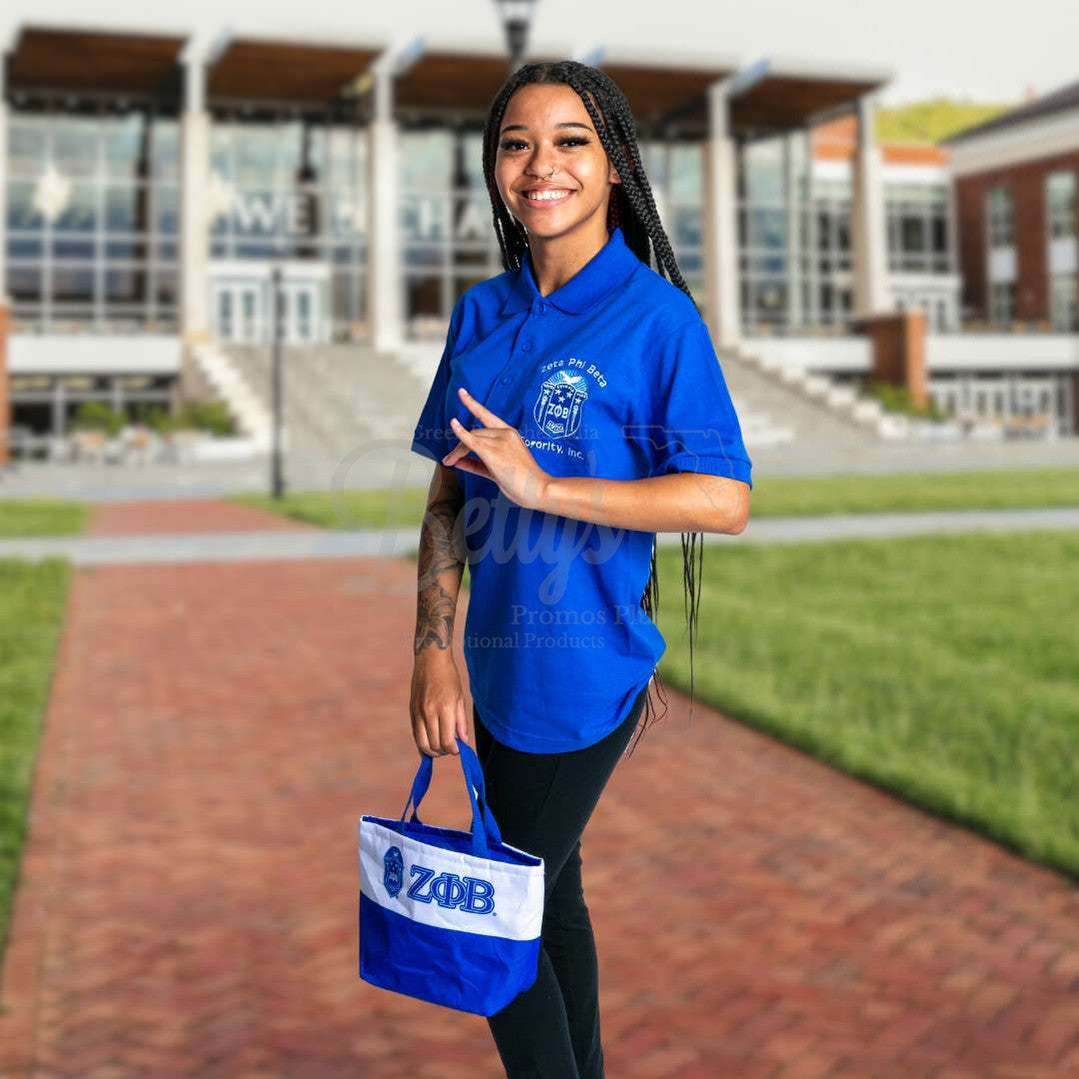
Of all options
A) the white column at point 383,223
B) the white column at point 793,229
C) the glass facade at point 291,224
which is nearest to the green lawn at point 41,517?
the white column at point 383,223

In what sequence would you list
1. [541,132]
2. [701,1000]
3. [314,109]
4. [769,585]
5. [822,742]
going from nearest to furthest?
[541,132]
[701,1000]
[822,742]
[769,585]
[314,109]

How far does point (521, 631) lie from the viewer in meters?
1.78

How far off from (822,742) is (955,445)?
1536 inches

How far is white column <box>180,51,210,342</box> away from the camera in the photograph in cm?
4628

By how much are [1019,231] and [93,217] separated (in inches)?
1528

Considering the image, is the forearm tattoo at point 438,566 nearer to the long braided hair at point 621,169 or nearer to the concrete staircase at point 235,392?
the long braided hair at point 621,169

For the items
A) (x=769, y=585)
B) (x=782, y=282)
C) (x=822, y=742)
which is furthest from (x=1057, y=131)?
(x=822, y=742)

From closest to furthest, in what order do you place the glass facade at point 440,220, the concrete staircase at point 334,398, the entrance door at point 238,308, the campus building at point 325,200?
the concrete staircase at point 334,398 < the campus building at point 325,200 < the entrance door at point 238,308 < the glass facade at point 440,220

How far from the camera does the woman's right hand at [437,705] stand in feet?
6.13

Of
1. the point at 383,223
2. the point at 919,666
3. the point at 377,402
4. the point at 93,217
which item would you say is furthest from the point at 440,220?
the point at 919,666

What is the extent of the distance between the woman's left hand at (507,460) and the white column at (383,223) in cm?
4649

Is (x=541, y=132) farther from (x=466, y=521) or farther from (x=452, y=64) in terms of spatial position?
(x=452, y=64)

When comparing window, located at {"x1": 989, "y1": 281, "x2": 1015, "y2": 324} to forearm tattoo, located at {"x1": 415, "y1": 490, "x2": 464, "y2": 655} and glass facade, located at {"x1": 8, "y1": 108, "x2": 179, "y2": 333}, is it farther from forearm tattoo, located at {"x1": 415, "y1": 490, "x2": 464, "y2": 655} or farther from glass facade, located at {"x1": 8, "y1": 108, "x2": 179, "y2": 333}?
forearm tattoo, located at {"x1": 415, "y1": 490, "x2": 464, "y2": 655}

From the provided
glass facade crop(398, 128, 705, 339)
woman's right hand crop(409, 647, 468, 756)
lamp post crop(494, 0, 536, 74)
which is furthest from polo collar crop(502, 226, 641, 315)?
glass facade crop(398, 128, 705, 339)
